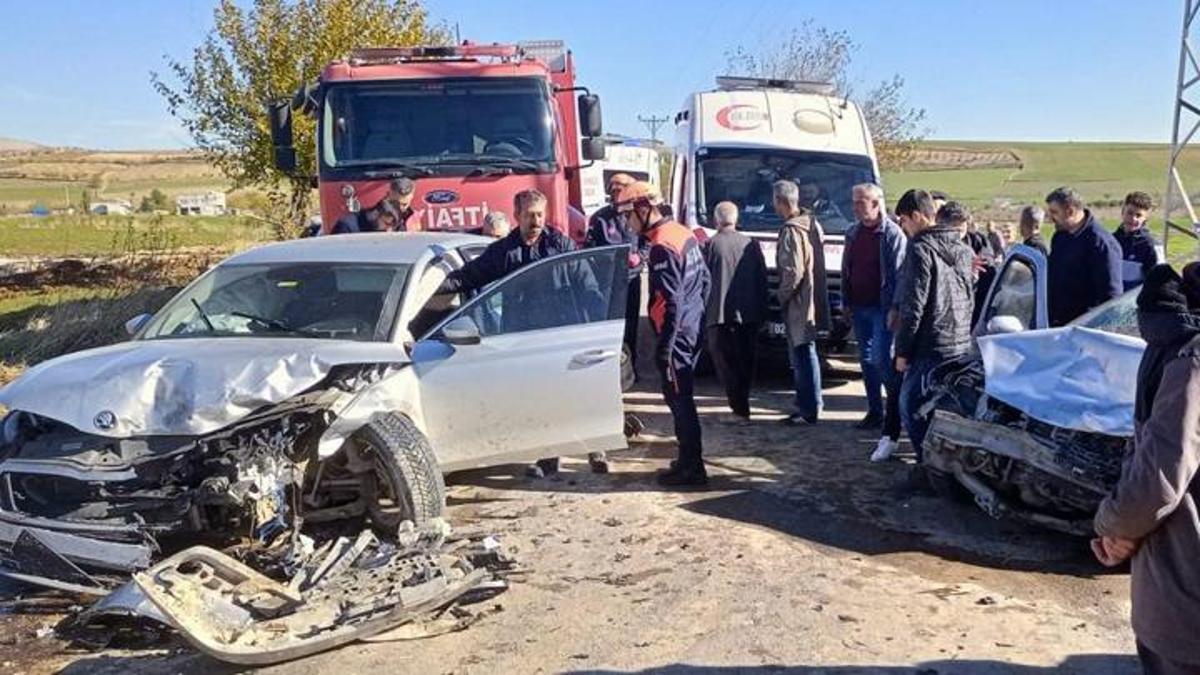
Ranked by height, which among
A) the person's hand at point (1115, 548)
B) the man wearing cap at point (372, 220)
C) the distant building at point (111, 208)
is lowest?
the person's hand at point (1115, 548)

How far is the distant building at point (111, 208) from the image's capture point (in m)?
43.2

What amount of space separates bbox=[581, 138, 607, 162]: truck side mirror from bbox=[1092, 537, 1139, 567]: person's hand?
803 cm

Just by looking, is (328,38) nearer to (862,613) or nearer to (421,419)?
(421,419)

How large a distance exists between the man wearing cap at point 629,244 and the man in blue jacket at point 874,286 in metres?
1.55

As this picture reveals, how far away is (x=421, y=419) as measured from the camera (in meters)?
6.04

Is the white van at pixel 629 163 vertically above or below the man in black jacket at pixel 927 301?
above

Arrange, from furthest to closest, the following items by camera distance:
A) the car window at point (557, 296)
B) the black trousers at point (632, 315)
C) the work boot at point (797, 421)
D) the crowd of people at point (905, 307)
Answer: the work boot at point (797, 421) < the black trousers at point (632, 315) < the car window at point (557, 296) < the crowd of people at point (905, 307)

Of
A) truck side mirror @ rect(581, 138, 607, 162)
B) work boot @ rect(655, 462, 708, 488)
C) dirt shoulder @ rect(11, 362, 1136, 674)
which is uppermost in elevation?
truck side mirror @ rect(581, 138, 607, 162)

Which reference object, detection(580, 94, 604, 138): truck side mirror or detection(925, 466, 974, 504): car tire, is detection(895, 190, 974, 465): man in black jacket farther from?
detection(580, 94, 604, 138): truck side mirror

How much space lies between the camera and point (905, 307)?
21.6ft

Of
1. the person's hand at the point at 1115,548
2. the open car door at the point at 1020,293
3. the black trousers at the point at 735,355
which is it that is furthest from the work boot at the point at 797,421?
the person's hand at the point at 1115,548

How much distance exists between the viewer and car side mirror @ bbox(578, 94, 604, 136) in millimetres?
10617

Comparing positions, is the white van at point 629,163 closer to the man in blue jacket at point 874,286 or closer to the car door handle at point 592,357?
the man in blue jacket at point 874,286

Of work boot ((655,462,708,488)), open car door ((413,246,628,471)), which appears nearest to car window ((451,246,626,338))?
open car door ((413,246,628,471))
